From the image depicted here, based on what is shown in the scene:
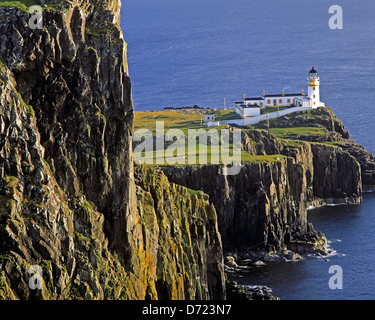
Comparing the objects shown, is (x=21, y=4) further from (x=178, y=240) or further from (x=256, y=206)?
(x=256, y=206)

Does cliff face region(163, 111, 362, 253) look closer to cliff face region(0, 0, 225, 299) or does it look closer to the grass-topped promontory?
cliff face region(0, 0, 225, 299)

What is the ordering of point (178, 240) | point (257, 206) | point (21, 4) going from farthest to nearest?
point (257, 206), point (178, 240), point (21, 4)

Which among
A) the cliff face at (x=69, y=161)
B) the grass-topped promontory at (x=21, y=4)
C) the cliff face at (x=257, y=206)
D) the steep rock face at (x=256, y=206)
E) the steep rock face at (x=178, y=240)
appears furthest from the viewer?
the steep rock face at (x=256, y=206)

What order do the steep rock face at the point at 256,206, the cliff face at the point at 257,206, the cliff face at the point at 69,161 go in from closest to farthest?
the cliff face at the point at 69,161 < the cliff face at the point at 257,206 < the steep rock face at the point at 256,206

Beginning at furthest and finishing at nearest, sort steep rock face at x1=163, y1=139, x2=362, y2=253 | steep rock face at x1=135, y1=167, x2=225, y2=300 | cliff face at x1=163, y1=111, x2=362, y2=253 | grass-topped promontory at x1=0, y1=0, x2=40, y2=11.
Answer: steep rock face at x1=163, y1=139, x2=362, y2=253 < cliff face at x1=163, y1=111, x2=362, y2=253 < steep rock face at x1=135, y1=167, x2=225, y2=300 < grass-topped promontory at x1=0, y1=0, x2=40, y2=11

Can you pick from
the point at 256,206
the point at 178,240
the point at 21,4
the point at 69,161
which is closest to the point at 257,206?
the point at 256,206

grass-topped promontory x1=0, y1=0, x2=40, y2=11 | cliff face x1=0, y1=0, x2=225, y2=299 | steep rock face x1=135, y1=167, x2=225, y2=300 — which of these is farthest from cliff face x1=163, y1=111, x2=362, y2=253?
grass-topped promontory x1=0, y1=0, x2=40, y2=11

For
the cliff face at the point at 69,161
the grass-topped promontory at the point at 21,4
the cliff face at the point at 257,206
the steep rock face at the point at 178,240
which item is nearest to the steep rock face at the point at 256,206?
the cliff face at the point at 257,206

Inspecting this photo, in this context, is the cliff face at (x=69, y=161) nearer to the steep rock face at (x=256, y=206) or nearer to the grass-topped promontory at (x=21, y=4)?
the grass-topped promontory at (x=21, y=4)
